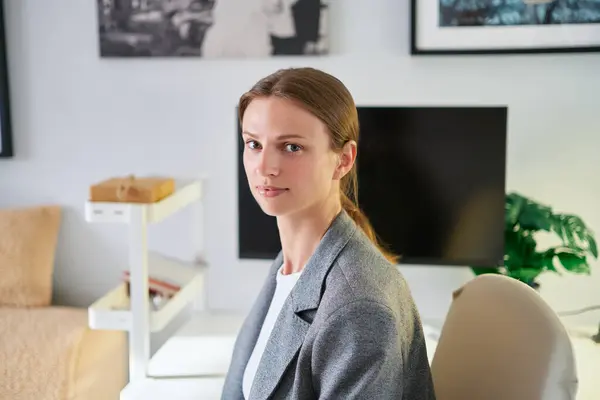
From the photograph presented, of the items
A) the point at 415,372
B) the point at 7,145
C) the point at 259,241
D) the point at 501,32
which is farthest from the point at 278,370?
the point at 7,145

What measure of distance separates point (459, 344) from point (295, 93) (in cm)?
45

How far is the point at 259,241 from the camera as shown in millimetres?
1891

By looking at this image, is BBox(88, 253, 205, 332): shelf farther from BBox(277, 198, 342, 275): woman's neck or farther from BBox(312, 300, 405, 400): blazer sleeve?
BBox(312, 300, 405, 400): blazer sleeve

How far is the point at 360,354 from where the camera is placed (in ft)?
2.81

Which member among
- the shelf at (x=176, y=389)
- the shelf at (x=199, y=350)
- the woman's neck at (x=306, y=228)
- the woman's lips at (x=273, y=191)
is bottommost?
the shelf at (x=176, y=389)

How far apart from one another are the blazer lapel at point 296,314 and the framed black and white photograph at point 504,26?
3.59 ft

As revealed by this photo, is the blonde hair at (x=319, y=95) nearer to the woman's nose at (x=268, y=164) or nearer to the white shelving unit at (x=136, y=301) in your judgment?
the woman's nose at (x=268, y=164)

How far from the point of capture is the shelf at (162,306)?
1.74 meters

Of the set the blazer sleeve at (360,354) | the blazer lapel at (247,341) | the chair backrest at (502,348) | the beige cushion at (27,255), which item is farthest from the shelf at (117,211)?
the blazer sleeve at (360,354)

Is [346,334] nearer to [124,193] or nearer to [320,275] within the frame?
[320,275]

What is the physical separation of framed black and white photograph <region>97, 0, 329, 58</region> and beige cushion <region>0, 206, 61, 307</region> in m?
0.54

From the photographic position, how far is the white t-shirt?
43.3 inches

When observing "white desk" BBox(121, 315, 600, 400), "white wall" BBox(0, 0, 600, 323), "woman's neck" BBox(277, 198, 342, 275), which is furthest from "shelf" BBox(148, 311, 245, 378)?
"woman's neck" BBox(277, 198, 342, 275)

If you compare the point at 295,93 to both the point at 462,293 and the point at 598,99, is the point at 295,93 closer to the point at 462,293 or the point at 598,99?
the point at 462,293
